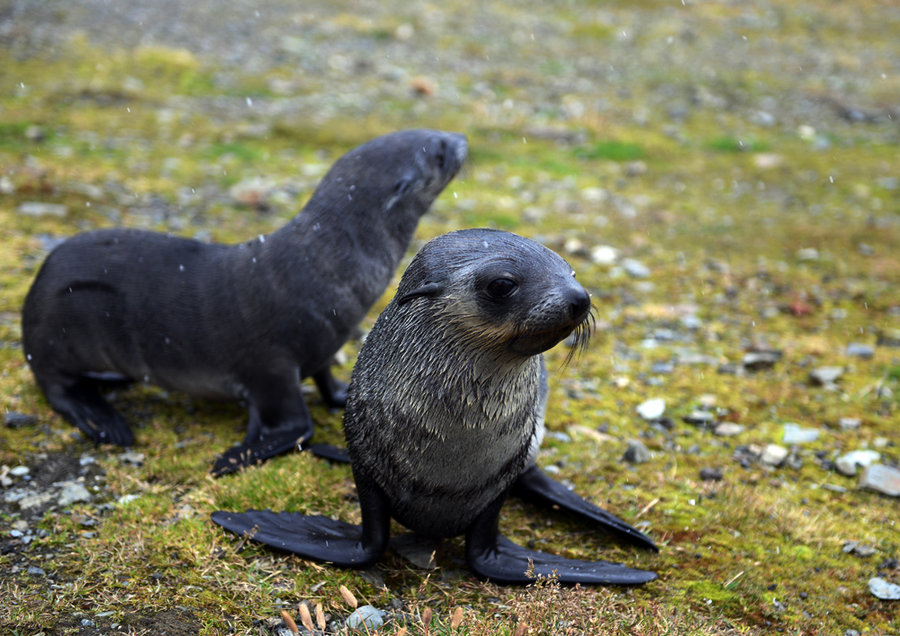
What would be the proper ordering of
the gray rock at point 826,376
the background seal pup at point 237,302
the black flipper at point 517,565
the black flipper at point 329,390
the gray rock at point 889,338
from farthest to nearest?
1. the gray rock at point 889,338
2. the gray rock at point 826,376
3. the black flipper at point 329,390
4. the background seal pup at point 237,302
5. the black flipper at point 517,565

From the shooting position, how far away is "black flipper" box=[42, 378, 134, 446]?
4.68 metres

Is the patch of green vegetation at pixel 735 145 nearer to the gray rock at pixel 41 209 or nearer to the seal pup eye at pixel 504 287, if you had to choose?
the gray rock at pixel 41 209

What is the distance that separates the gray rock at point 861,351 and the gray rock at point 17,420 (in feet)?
18.6

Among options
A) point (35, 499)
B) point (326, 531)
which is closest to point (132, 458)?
point (35, 499)

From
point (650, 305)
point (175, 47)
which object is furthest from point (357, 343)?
point (175, 47)

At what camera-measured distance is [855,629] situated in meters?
3.59

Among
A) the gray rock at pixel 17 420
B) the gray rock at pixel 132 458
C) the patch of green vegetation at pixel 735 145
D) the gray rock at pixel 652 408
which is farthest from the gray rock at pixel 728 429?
the patch of green vegetation at pixel 735 145

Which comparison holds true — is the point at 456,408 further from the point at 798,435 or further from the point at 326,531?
the point at 798,435

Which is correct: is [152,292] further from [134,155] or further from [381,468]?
[134,155]

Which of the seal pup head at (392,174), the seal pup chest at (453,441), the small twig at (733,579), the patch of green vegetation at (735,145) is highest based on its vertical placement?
the seal pup head at (392,174)

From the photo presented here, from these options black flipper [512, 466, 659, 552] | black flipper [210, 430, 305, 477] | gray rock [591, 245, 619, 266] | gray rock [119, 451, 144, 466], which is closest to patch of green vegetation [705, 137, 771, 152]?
gray rock [591, 245, 619, 266]

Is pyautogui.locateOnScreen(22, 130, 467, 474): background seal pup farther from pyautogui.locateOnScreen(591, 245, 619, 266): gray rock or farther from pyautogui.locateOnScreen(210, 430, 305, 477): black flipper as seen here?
pyautogui.locateOnScreen(591, 245, 619, 266): gray rock

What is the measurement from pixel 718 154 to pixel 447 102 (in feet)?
13.1

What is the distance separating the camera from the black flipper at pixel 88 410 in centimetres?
468
